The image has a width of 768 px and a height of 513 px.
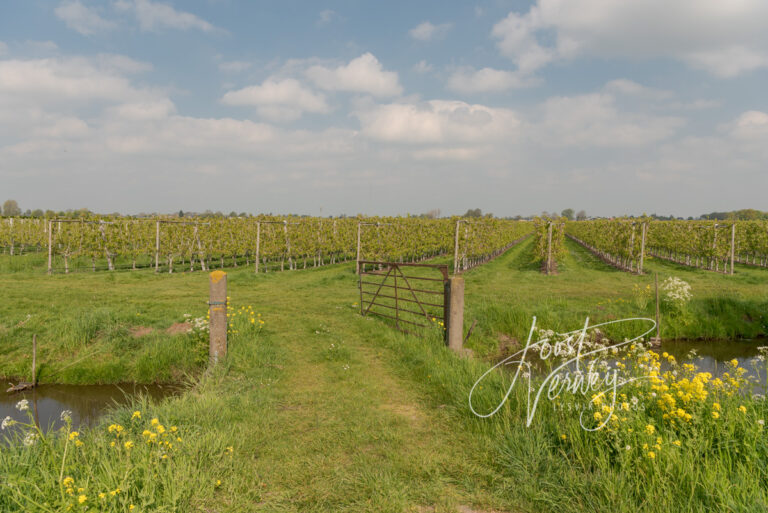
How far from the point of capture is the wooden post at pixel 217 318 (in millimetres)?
6445

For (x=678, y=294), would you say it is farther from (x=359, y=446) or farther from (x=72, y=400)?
(x=72, y=400)

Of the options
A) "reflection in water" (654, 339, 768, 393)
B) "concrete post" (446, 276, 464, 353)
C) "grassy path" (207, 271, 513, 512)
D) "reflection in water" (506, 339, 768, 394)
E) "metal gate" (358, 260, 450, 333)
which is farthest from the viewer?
"reflection in water" (654, 339, 768, 393)

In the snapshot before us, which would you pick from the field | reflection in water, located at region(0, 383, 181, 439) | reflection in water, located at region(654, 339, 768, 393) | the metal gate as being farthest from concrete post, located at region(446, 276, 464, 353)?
reflection in water, located at region(654, 339, 768, 393)

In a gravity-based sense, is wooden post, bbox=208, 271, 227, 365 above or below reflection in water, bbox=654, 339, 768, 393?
above

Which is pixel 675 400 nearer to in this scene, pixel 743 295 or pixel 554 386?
pixel 554 386

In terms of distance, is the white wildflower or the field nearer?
the field

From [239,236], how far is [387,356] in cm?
1825

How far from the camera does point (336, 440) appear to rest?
4188mm

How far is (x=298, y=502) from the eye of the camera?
3.22 metres

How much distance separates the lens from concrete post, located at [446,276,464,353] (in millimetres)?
7027

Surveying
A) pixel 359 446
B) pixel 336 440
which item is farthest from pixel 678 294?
pixel 336 440

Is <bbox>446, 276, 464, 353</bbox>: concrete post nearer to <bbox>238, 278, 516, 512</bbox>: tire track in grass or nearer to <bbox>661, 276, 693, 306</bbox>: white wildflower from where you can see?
<bbox>238, 278, 516, 512</bbox>: tire track in grass

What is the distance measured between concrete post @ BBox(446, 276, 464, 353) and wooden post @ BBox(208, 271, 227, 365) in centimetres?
374

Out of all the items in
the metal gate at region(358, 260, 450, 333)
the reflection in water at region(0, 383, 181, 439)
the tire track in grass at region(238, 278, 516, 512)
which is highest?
the metal gate at region(358, 260, 450, 333)
